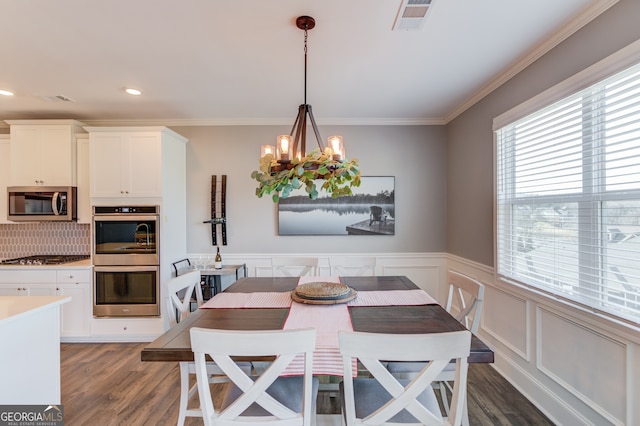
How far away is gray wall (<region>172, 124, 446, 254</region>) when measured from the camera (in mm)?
3771

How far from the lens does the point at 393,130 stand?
3.77 m

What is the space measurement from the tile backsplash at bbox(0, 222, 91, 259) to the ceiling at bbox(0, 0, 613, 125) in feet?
4.59

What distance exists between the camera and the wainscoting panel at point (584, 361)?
1582 millimetres

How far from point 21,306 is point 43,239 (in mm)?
2737

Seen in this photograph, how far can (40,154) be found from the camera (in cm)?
331

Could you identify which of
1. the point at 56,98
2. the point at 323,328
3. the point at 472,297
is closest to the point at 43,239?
the point at 56,98

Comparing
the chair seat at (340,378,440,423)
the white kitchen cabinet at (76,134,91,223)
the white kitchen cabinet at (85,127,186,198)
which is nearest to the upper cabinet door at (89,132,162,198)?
the white kitchen cabinet at (85,127,186,198)

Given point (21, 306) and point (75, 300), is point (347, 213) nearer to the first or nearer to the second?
point (21, 306)

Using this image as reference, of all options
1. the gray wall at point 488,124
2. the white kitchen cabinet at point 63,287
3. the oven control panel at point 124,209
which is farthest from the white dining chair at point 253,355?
the white kitchen cabinet at point 63,287

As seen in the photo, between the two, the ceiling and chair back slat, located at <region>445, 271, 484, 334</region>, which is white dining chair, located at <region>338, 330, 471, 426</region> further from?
the ceiling

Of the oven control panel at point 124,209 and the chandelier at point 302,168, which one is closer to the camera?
the chandelier at point 302,168

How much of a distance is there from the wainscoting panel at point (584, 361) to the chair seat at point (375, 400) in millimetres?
1052

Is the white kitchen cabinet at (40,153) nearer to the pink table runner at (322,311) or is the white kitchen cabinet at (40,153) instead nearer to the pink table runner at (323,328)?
the pink table runner at (322,311)

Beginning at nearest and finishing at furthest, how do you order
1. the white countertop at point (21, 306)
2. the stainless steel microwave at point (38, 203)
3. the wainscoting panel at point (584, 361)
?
the white countertop at point (21, 306)
the wainscoting panel at point (584, 361)
the stainless steel microwave at point (38, 203)
